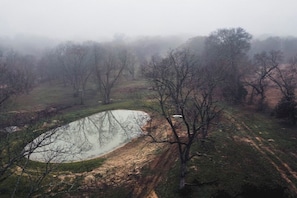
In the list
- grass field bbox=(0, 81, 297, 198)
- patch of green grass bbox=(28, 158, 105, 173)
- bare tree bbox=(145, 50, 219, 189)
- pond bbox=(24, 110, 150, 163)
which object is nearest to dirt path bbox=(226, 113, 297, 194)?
grass field bbox=(0, 81, 297, 198)

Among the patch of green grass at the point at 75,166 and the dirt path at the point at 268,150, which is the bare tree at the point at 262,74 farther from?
the patch of green grass at the point at 75,166

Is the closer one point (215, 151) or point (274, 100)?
point (215, 151)

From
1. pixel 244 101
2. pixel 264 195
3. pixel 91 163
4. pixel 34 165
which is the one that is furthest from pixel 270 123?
pixel 34 165

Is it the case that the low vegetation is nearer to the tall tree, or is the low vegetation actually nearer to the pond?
the tall tree

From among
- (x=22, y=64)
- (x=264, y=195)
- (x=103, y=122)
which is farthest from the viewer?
(x=22, y=64)

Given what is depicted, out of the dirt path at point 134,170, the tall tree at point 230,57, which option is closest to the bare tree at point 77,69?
the tall tree at point 230,57

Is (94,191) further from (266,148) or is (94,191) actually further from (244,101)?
(244,101)
